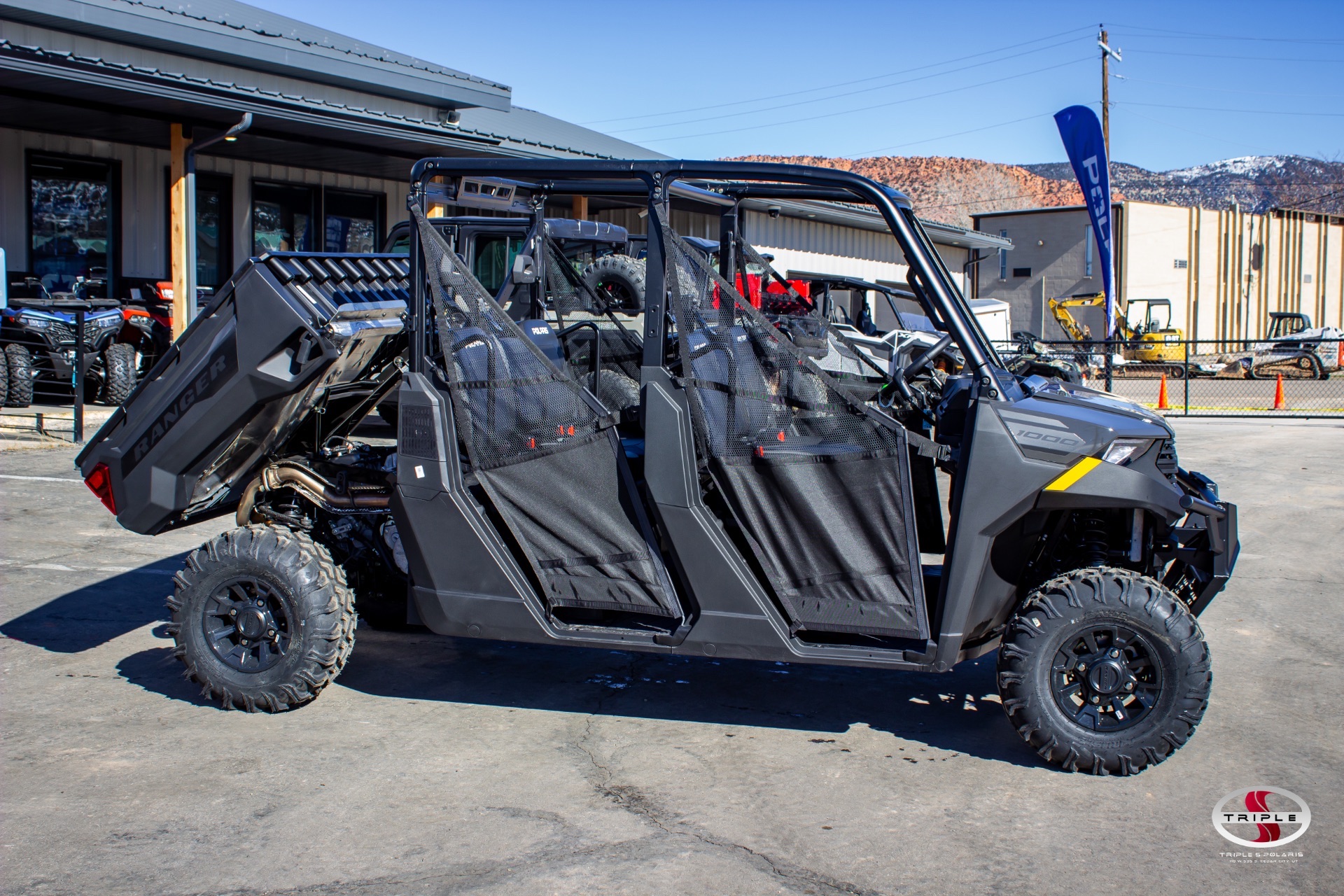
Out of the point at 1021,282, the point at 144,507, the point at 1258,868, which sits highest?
the point at 1021,282

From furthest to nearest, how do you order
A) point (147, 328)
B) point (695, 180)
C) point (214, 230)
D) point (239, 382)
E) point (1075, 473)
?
point (214, 230)
point (147, 328)
point (239, 382)
point (695, 180)
point (1075, 473)

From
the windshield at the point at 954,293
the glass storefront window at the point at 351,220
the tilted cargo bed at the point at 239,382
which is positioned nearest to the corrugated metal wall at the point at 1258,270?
the glass storefront window at the point at 351,220

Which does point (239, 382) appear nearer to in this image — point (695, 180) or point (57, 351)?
point (695, 180)

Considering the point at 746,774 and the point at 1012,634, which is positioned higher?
the point at 1012,634

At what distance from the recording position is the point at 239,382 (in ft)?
15.4

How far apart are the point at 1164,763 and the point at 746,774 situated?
165 centimetres

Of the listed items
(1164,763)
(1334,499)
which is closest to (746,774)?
(1164,763)

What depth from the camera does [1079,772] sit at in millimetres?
4262

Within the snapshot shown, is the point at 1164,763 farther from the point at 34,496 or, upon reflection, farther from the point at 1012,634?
the point at 34,496

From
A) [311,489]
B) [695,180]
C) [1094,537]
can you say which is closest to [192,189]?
[311,489]

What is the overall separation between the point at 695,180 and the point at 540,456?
126 cm

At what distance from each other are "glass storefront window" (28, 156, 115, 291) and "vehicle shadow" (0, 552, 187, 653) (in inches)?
436

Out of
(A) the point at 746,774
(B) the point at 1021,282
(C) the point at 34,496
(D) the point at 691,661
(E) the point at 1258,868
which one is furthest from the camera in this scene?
(B) the point at 1021,282

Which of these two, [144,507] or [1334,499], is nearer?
[144,507]
